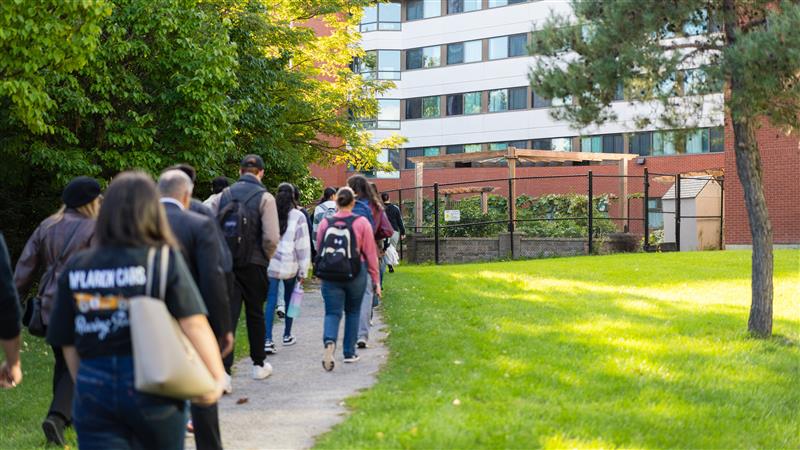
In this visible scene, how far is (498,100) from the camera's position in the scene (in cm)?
5028

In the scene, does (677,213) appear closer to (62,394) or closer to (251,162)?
(251,162)

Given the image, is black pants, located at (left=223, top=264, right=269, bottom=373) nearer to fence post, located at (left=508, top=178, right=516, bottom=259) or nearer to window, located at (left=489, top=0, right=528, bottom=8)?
fence post, located at (left=508, top=178, right=516, bottom=259)

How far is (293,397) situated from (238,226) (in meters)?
1.51

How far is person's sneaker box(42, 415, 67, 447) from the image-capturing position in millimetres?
6598

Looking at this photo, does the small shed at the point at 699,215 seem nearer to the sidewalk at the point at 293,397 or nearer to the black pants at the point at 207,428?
the sidewalk at the point at 293,397

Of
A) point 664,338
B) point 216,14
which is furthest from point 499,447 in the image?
point 216,14

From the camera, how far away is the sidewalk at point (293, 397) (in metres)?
6.77

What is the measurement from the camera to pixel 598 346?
974 cm

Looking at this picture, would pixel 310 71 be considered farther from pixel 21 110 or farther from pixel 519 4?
pixel 519 4

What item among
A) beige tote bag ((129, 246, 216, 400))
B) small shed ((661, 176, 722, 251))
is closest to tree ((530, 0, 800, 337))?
beige tote bag ((129, 246, 216, 400))

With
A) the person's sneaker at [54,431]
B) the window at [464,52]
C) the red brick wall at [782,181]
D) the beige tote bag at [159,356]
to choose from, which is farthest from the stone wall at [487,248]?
the window at [464,52]

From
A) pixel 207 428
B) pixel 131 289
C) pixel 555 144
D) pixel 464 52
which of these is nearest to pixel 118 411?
pixel 131 289

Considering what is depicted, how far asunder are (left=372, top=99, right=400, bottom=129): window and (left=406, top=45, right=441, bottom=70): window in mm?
2189

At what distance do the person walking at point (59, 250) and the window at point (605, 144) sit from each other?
41.8m
